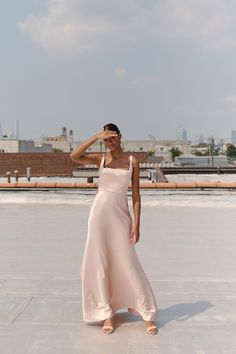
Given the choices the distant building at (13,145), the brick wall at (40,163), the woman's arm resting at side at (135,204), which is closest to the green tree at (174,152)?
the distant building at (13,145)

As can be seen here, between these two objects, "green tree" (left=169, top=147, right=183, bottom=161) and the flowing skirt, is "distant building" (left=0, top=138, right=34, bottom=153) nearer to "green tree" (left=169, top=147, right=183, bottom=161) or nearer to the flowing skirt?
"green tree" (left=169, top=147, right=183, bottom=161)

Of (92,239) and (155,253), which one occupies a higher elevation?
(92,239)

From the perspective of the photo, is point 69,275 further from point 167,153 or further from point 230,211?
point 167,153

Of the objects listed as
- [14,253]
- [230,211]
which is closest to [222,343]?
[14,253]

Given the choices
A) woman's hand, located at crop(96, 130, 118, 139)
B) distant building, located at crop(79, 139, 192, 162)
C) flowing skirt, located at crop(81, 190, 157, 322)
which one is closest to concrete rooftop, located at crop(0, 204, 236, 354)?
flowing skirt, located at crop(81, 190, 157, 322)

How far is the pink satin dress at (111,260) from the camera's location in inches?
131

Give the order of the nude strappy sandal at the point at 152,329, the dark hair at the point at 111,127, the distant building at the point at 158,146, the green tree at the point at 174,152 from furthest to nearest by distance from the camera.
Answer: the green tree at the point at 174,152 < the distant building at the point at 158,146 < the dark hair at the point at 111,127 < the nude strappy sandal at the point at 152,329

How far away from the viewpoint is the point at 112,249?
3.36m

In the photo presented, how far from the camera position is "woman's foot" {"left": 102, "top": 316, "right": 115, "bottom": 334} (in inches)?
129

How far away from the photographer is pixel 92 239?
3.34 meters

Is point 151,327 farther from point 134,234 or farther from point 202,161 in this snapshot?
point 202,161

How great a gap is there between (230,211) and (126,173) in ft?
21.3

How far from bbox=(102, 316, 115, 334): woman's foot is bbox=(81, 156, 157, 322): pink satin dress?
36 millimetres

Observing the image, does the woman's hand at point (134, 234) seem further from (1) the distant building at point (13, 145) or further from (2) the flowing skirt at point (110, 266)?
(1) the distant building at point (13, 145)
